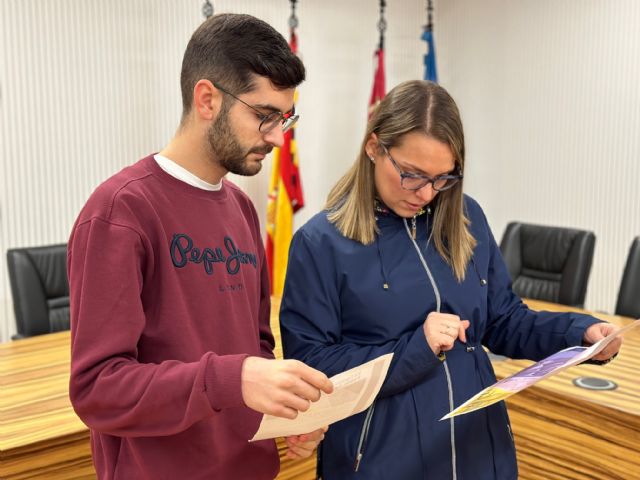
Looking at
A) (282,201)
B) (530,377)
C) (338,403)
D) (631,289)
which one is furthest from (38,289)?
(631,289)

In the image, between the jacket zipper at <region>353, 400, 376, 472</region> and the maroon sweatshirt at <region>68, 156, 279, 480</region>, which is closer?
the maroon sweatshirt at <region>68, 156, 279, 480</region>

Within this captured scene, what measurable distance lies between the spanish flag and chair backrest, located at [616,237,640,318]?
7.19 ft

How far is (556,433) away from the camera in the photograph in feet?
7.11

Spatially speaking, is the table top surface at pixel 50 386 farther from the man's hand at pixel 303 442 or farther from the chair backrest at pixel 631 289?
the man's hand at pixel 303 442

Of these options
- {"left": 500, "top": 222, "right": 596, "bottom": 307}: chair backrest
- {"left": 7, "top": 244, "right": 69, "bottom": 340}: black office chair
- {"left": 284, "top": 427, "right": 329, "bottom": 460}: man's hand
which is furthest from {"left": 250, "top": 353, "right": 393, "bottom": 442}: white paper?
{"left": 500, "top": 222, "right": 596, "bottom": 307}: chair backrest

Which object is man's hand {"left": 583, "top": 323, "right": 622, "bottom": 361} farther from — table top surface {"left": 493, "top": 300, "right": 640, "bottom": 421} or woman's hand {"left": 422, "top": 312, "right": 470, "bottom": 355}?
table top surface {"left": 493, "top": 300, "right": 640, "bottom": 421}

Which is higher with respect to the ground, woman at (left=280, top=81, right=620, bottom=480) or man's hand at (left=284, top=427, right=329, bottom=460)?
woman at (left=280, top=81, right=620, bottom=480)

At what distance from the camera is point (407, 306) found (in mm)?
1334

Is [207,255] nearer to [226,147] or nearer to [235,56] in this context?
[226,147]

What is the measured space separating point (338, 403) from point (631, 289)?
8.46 ft

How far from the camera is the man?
36.7 inches

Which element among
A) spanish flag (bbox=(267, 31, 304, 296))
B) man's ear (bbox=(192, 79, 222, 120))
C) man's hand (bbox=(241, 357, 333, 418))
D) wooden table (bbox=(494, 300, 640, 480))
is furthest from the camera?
spanish flag (bbox=(267, 31, 304, 296))

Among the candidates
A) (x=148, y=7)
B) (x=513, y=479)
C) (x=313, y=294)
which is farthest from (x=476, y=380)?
(x=148, y=7)

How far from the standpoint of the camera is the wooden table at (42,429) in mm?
1777
